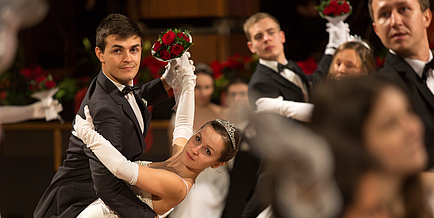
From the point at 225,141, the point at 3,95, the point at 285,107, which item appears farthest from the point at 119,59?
the point at 3,95

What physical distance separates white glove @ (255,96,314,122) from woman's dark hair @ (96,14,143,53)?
1089mm

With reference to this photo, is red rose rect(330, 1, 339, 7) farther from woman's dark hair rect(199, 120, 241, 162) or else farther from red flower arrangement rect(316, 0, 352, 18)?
woman's dark hair rect(199, 120, 241, 162)

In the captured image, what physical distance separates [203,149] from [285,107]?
3.24ft

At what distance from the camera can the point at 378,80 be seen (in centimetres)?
99

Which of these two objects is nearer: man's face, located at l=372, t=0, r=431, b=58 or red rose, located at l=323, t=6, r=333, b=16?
man's face, located at l=372, t=0, r=431, b=58

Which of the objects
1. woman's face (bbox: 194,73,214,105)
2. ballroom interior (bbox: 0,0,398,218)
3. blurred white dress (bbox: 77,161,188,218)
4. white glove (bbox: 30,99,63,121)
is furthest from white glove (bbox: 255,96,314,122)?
ballroom interior (bbox: 0,0,398,218)

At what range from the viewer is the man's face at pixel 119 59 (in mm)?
2760

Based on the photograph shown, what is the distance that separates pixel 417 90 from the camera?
245 cm

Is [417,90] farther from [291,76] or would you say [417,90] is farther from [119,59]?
[291,76]

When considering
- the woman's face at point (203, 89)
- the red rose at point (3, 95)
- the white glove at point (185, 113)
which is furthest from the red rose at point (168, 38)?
the red rose at point (3, 95)

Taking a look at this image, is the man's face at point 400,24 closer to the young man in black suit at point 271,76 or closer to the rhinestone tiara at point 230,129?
the rhinestone tiara at point 230,129

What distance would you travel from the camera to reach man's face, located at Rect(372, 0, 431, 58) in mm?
2514

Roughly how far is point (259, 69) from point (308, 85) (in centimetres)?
37

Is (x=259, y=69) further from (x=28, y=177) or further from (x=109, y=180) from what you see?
(x=28, y=177)
